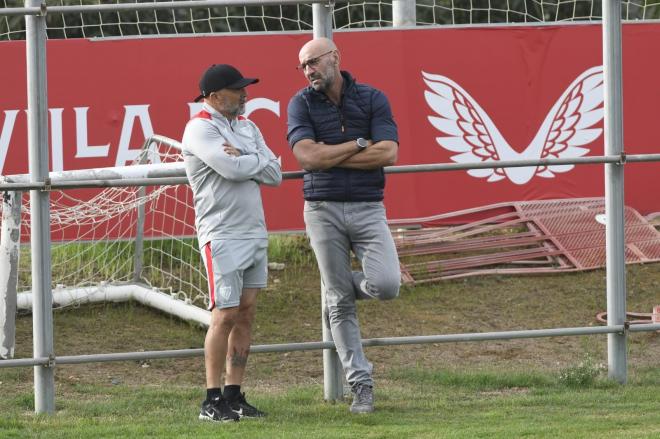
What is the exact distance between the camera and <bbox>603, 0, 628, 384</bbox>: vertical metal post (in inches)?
272

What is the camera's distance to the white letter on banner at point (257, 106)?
364 inches

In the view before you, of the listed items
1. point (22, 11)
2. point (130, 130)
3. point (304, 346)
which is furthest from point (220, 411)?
point (130, 130)

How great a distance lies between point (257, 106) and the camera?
9.28m

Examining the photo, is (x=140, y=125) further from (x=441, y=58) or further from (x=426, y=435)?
(x=426, y=435)

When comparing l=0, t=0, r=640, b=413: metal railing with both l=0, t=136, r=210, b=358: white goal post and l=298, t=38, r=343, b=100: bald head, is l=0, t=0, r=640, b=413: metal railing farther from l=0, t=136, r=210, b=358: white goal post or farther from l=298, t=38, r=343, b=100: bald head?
l=0, t=136, r=210, b=358: white goal post

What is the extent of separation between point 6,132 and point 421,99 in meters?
2.84

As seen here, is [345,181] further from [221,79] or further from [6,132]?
[6,132]

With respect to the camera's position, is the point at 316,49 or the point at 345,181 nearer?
the point at 316,49

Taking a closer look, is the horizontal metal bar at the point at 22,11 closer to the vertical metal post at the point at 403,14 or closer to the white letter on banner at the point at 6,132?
the white letter on banner at the point at 6,132

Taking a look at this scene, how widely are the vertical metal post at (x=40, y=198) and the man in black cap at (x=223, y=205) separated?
30.8 inches

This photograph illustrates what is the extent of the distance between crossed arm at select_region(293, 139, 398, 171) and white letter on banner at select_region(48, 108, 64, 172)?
310 centimetres

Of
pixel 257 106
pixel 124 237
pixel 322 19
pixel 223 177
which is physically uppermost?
pixel 322 19

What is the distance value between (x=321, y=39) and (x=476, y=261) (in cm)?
492

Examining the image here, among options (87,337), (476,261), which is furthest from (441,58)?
(87,337)
